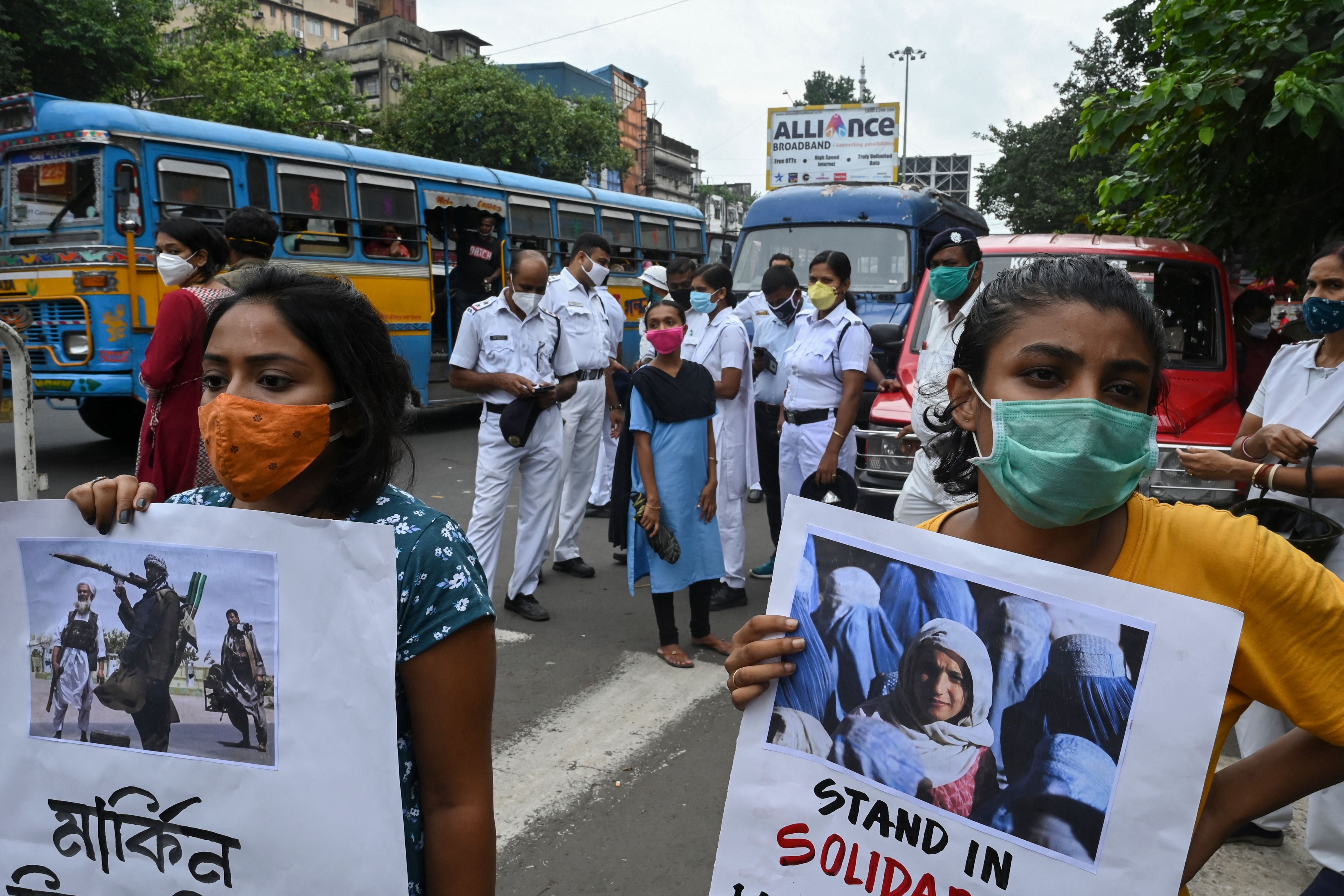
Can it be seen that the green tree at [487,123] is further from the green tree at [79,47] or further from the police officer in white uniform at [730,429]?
the police officer in white uniform at [730,429]

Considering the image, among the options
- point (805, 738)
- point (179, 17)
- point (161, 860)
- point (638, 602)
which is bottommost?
point (638, 602)

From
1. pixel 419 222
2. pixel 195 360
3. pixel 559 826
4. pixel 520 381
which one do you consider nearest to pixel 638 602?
pixel 520 381

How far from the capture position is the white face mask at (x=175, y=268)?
3.98 metres

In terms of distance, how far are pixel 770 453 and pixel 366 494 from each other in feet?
15.8

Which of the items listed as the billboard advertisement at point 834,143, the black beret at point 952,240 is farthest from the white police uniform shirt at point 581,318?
the billboard advertisement at point 834,143

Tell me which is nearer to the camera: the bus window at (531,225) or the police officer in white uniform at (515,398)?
the police officer in white uniform at (515,398)

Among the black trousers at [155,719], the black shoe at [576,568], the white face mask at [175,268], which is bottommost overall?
the black shoe at [576,568]

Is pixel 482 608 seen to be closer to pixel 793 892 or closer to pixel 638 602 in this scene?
pixel 793 892

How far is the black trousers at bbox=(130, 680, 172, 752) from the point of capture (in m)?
1.33

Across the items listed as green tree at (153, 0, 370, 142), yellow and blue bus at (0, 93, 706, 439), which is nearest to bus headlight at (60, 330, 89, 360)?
yellow and blue bus at (0, 93, 706, 439)

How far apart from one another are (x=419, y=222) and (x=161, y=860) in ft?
36.2

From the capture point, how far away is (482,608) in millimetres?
1404

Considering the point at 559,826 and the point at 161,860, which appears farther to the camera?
the point at 559,826

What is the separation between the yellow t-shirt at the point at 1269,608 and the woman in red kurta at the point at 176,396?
9.99 ft
